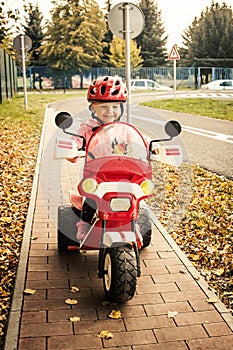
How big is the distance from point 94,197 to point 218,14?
56.7 meters

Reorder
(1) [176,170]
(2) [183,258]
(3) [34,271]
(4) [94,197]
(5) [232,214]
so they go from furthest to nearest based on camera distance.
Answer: (1) [176,170] < (5) [232,214] < (2) [183,258] < (3) [34,271] < (4) [94,197]

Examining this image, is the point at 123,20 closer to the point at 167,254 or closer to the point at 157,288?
the point at 167,254

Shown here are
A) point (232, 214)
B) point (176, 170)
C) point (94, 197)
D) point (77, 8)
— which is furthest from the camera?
point (77, 8)

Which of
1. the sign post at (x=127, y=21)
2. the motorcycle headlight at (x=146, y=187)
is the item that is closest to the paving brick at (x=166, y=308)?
the motorcycle headlight at (x=146, y=187)

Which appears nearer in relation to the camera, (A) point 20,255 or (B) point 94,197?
(B) point 94,197

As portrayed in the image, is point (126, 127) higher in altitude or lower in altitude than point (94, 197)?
higher

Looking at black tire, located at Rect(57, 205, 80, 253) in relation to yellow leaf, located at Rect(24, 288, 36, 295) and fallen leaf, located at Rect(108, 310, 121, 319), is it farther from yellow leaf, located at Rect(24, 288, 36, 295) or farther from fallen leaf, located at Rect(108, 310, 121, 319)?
fallen leaf, located at Rect(108, 310, 121, 319)

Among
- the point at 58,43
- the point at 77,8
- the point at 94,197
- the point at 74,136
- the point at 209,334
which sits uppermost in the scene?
the point at 77,8

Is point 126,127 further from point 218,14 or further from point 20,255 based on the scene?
point 218,14

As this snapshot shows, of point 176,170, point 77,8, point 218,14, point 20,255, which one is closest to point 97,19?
point 77,8

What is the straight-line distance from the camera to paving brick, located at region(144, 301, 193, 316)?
13.3 feet

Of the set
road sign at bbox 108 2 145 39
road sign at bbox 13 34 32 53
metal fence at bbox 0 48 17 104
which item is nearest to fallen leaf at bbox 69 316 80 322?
road sign at bbox 108 2 145 39

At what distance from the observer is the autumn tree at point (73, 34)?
54.6 metres

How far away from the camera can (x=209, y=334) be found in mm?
3721
